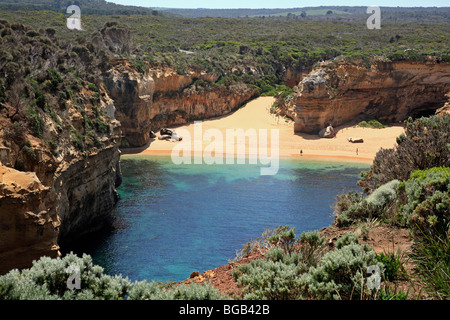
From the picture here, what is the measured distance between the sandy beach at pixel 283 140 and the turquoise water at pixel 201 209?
3.07 meters

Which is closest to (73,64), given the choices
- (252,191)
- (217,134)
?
(252,191)

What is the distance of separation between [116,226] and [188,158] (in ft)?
60.4

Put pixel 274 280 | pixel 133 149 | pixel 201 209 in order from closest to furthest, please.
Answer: pixel 274 280, pixel 201 209, pixel 133 149

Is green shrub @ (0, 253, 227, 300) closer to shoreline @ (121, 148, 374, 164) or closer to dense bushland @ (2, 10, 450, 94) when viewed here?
shoreline @ (121, 148, 374, 164)

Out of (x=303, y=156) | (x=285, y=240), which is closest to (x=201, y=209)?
(x=285, y=240)

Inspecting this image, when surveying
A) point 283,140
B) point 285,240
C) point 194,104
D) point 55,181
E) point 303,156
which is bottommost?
point 303,156

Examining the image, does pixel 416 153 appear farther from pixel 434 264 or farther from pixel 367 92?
pixel 367 92

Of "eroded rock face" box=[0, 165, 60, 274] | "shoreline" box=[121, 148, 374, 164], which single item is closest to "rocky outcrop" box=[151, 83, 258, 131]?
"shoreline" box=[121, 148, 374, 164]

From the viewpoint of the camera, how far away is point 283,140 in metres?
47.4

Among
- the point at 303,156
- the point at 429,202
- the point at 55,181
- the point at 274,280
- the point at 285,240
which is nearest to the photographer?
the point at 274,280

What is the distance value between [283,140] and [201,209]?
2179 cm

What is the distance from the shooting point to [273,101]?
57.7 metres

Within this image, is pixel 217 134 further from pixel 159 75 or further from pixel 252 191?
pixel 252 191

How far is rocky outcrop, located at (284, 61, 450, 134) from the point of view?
4681 cm
